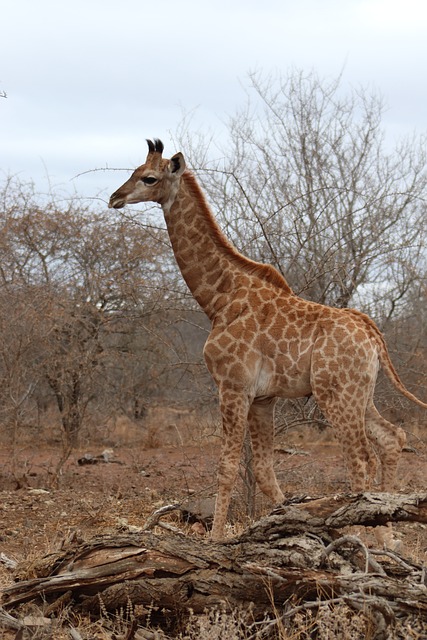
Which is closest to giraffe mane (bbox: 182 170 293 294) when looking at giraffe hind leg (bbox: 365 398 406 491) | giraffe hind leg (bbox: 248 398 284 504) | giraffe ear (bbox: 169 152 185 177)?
giraffe ear (bbox: 169 152 185 177)

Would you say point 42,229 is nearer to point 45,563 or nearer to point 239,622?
point 45,563

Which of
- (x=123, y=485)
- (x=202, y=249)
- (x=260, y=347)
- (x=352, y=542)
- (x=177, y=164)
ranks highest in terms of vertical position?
(x=177, y=164)

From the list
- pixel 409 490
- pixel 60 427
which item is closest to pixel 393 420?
pixel 409 490

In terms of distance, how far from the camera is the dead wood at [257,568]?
4.62 meters

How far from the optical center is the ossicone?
7016 mm

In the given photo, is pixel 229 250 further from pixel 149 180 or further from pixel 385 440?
pixel 385 440

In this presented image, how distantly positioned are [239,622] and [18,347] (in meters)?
7.11

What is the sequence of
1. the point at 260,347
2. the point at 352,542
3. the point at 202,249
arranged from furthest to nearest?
the point at 202,249 < the point at 260,347 < the point at 352,542

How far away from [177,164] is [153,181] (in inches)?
9.5

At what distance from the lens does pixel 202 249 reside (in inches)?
287

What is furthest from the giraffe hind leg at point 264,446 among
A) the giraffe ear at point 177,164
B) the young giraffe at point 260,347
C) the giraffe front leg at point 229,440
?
the giraffe ear at point 177,164

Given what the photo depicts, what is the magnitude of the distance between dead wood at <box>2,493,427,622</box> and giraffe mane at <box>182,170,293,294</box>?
2.42 m

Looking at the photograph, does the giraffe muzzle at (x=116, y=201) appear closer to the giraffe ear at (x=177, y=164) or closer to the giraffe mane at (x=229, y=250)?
the giraffe ear at (x=177, y=164)

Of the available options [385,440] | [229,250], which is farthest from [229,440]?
[229,250]
